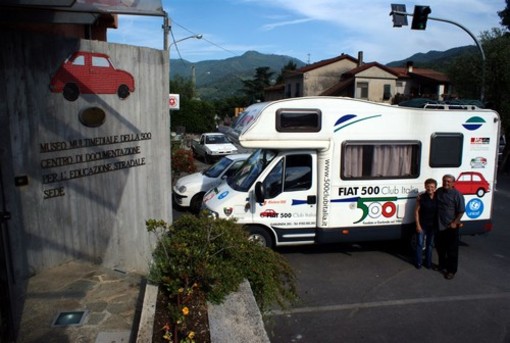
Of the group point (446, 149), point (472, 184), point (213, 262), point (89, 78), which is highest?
point (89, 78)

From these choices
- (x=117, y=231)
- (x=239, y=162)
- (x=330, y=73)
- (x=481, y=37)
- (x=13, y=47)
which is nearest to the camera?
(x=13, y=47)

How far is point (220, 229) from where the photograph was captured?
4.83 metres

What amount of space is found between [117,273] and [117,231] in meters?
0.95

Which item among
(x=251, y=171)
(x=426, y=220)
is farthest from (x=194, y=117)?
(x=426, y=220)

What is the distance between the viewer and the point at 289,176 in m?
7.89

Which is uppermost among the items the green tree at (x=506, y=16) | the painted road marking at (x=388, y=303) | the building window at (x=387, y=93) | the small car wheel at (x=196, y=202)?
the green tree at (x=506, y=16)

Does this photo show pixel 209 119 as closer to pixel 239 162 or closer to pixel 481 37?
pixel 481 37

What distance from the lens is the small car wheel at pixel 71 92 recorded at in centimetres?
537

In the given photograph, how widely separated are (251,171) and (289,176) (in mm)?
834

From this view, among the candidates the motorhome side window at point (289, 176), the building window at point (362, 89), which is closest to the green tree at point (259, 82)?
the building window at point (362, 89)

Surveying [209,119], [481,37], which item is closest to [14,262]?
[481,37]

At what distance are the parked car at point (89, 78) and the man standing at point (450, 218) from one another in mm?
5500

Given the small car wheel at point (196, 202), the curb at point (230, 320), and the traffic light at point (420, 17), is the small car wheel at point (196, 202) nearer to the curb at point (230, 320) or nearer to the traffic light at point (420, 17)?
the curb at point (230, 320)

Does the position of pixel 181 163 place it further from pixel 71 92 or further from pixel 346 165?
pixel 71 92
